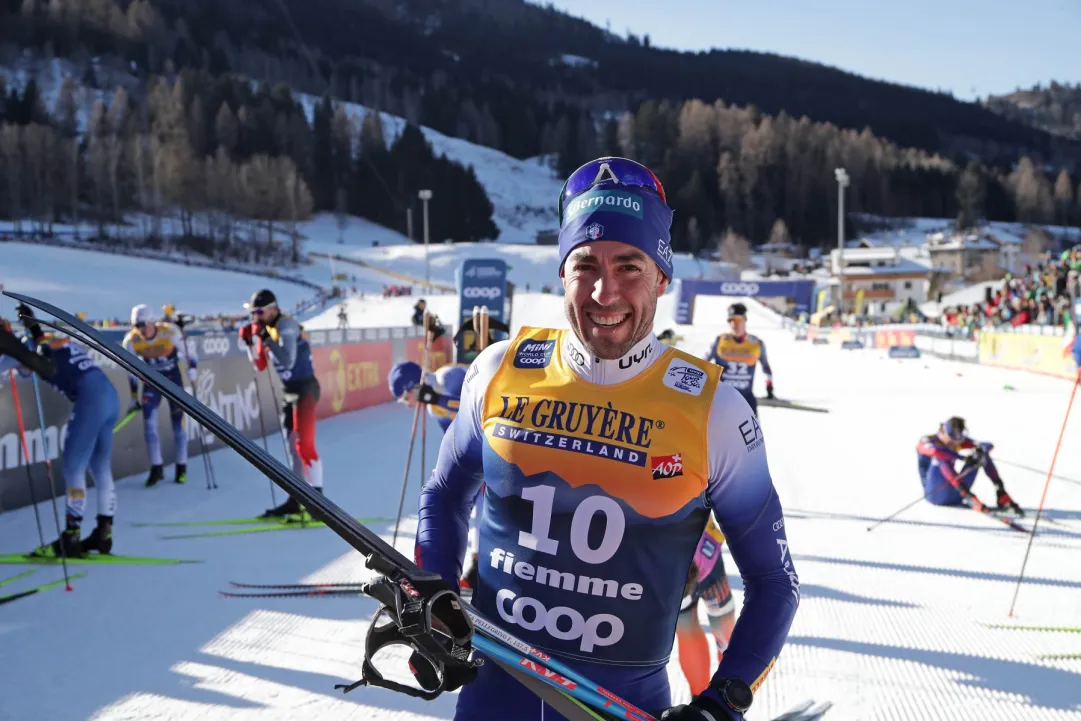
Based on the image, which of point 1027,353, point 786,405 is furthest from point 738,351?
point 1027,353

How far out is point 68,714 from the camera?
4.07 m

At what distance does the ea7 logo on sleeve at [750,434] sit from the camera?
194 centimetres

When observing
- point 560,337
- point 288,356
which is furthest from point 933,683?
point 288,356

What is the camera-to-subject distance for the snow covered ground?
13.9ft

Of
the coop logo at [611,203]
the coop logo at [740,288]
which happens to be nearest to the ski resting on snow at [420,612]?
the coop logo at [611,203]

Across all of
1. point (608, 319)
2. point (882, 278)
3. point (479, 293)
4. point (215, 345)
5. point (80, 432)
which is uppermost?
point (882, 278)

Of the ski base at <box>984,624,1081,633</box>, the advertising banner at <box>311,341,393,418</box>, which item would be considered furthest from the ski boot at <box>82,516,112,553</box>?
the advertising banner at <box>311,341,393,418</box>

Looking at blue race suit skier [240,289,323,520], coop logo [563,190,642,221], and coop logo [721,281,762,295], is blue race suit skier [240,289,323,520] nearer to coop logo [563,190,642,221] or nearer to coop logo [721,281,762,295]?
coop logo [563,190,642,221]

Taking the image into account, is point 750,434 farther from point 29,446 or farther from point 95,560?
point 29,446

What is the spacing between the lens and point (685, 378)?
2014 mm

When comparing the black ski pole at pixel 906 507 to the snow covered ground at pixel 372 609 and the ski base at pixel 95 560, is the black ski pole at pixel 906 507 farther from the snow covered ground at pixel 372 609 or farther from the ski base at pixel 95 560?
the ski base at pixel 95 560

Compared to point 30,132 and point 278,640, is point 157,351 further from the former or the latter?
point 30,132

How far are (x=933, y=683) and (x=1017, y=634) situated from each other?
3.65 feet

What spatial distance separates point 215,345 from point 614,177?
38.7 ft
